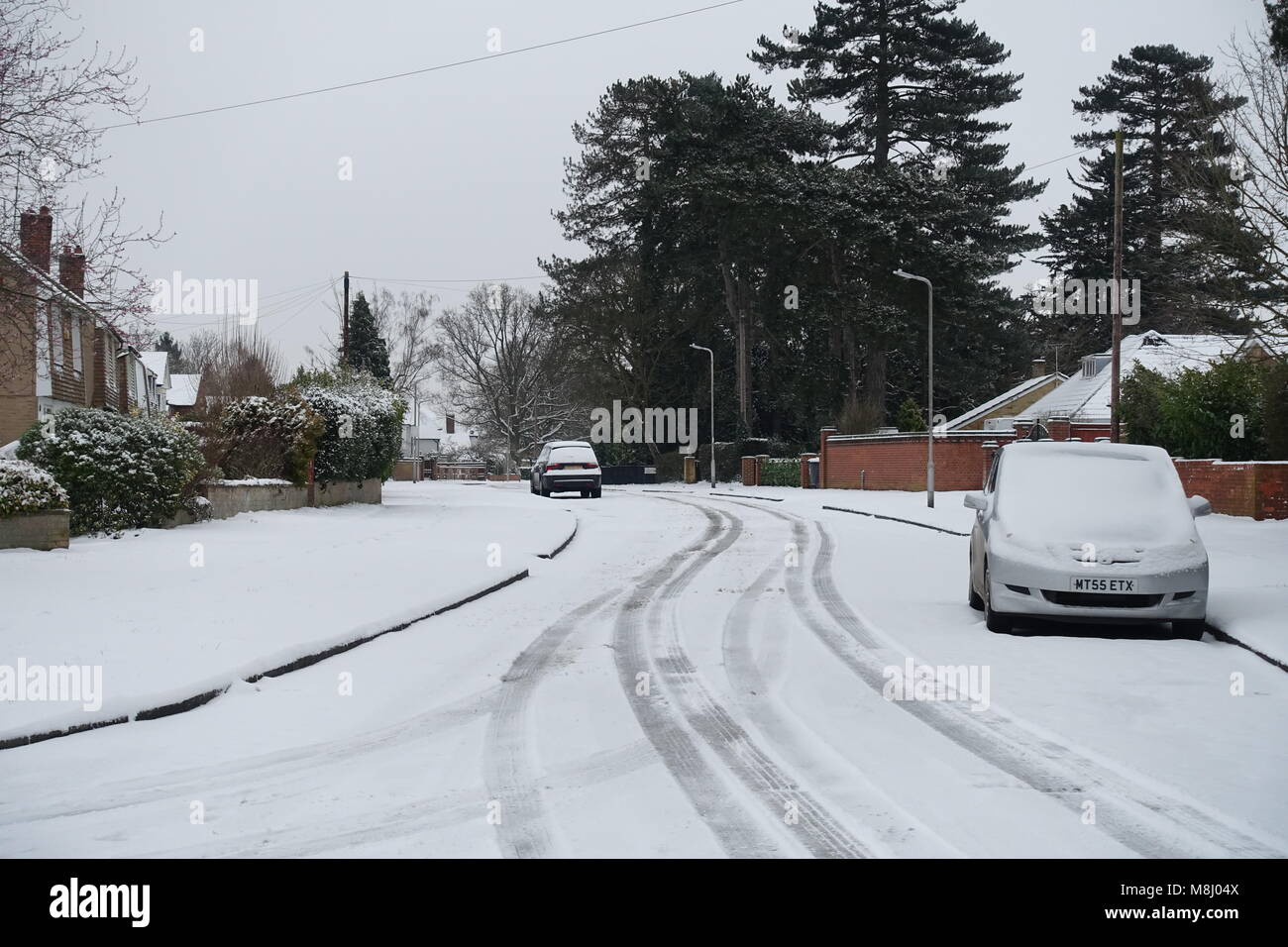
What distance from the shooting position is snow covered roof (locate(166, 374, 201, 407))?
239 ft

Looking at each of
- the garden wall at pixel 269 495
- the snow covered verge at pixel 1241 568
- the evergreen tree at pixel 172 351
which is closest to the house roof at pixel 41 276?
the garden wall at pixel 269 495

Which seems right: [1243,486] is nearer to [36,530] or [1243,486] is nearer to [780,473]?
[36,530]

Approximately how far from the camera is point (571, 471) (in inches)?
1487

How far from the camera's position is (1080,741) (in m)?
6.57

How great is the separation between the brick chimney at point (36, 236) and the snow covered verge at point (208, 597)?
3.42m

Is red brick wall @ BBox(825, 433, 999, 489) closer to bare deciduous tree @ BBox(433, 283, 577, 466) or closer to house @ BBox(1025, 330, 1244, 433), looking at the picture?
house @ BBox(1025, 330, 1244, 433)

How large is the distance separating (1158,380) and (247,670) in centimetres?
2627

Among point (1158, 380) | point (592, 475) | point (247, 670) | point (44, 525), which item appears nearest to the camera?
point (247, 670)

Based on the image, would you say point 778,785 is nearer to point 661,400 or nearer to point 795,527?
point 795,527

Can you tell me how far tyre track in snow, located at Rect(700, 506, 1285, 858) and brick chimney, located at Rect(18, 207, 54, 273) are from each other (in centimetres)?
962

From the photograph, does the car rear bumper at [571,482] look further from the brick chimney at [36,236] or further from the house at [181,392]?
the house at [181,392]

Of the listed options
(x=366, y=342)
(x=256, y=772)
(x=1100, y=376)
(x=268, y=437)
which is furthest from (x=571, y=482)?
(x=366, y=342)

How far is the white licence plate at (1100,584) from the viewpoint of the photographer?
10.0 metres
